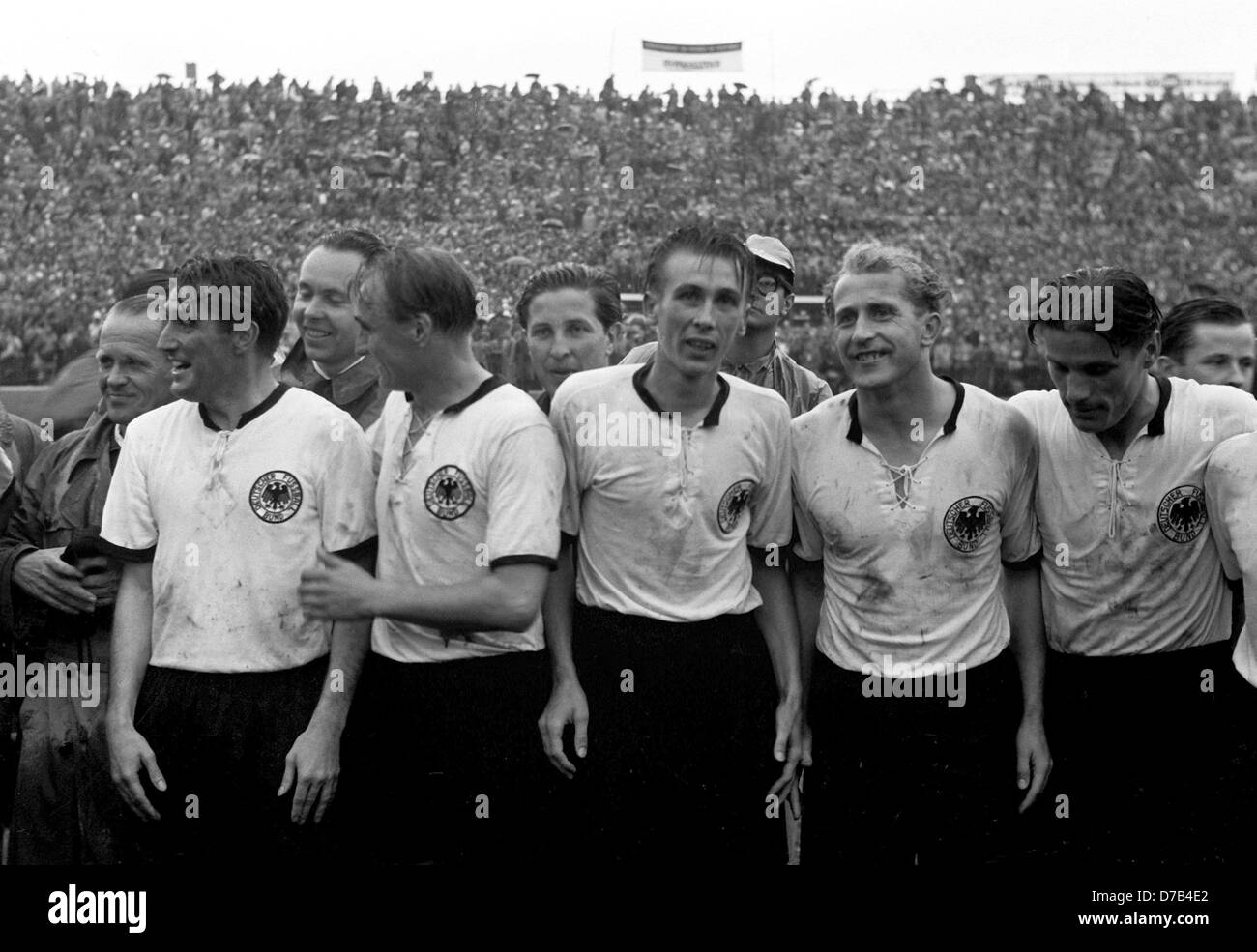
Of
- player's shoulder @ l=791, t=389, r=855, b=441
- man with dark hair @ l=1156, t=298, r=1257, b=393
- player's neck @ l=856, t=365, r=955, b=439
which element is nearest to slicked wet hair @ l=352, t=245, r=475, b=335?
player's shoulder @ l=791, t=389, r=855, b=441

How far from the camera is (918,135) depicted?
17875 mm

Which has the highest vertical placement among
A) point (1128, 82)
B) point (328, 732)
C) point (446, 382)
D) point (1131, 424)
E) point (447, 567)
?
point (1128, 82)

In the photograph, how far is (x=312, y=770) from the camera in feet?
9.71

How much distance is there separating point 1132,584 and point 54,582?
105 inches

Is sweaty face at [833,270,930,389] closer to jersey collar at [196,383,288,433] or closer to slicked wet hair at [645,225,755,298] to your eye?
slicked wet hair at [645,225,755,298]

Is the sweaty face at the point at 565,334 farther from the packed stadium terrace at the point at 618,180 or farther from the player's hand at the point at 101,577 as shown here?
the packed stadium terrace at the point at 618,180

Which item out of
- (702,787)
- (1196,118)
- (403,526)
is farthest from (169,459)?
(1196,118)

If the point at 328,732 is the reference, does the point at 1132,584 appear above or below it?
above

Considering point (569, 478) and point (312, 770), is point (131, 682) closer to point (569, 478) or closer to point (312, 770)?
point (312, 770)

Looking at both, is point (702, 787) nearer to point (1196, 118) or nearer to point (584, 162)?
point (584, 162)

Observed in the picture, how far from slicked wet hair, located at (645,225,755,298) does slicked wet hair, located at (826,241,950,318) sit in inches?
10.3

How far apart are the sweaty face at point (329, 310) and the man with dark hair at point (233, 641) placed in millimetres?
1057

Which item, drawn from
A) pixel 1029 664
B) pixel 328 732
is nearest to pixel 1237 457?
pixel 1029 664

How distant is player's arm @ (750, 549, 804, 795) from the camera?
3215mm
